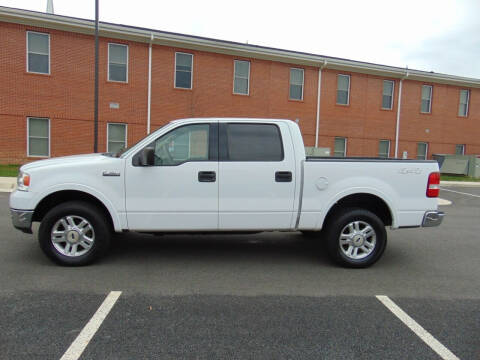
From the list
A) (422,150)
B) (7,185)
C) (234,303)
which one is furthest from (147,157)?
(422,150)

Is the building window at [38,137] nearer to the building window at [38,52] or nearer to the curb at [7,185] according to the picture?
the building window at [38,52]

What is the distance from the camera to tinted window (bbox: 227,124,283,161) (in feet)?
15.6

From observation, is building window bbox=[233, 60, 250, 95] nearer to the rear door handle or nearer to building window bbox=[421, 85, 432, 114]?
building window bbox=[421, 85, 432, 114]

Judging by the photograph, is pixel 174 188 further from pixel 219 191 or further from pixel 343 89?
pixel 343 89

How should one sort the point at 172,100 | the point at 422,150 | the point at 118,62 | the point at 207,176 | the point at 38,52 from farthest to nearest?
the point at 422,150
the point at 172,100
the point at 118,62
the point at 38,52
the point at 207,176

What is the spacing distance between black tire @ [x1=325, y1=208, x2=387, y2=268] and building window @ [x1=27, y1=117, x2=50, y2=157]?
53.2 ft

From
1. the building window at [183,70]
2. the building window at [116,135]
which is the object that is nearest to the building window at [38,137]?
the building window at [116,135]

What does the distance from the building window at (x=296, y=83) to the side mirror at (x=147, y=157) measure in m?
17.4

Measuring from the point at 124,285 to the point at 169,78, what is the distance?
51.9 feet

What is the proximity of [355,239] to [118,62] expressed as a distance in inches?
639

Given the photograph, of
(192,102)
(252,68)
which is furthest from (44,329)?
(252,68)

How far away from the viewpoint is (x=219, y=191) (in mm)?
4668

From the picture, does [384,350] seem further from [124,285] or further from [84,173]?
[84,173]

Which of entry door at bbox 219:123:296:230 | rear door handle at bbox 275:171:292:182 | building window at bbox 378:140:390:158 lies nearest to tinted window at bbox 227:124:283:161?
entry door at bbox 219:123:296:230
